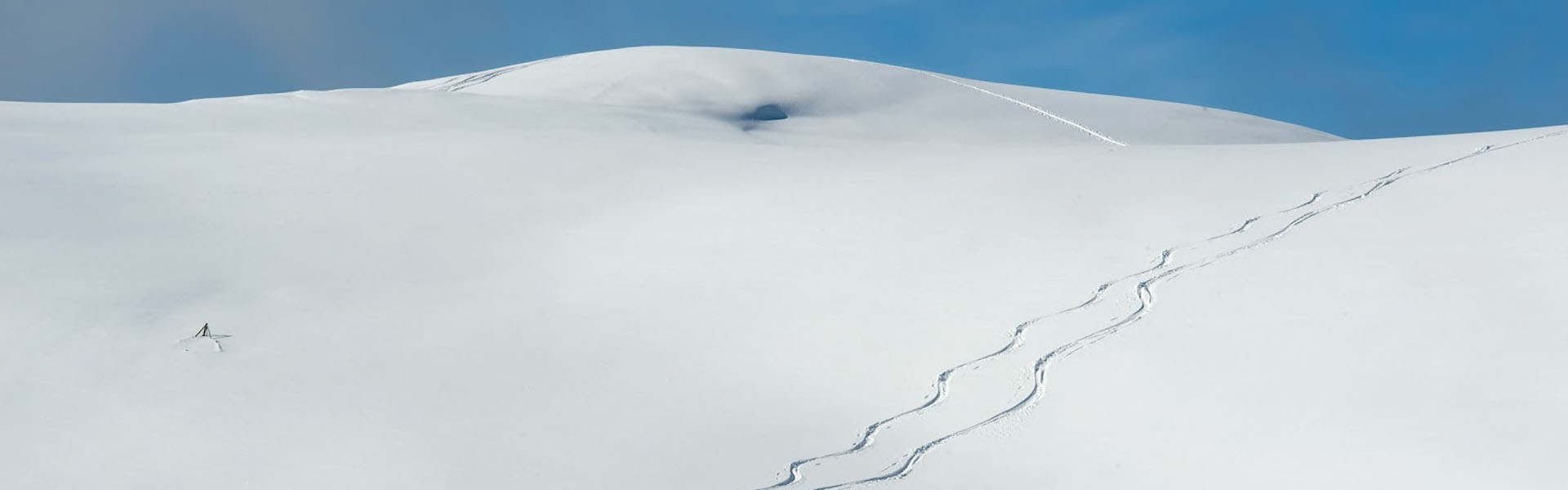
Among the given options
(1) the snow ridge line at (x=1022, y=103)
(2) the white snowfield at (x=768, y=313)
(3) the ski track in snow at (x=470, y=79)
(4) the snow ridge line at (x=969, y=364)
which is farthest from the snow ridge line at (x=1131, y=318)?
(3) the ski track in snow at (x=470, y=79)

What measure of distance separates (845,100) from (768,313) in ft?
53.3

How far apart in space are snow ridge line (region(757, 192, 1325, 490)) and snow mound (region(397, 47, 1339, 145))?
11.0 meters

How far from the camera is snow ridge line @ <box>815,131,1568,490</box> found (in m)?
10.9

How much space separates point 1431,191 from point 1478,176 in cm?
65

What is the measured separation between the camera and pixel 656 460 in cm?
1096

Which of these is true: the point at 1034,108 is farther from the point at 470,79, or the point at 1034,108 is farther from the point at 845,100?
the point at 470,79

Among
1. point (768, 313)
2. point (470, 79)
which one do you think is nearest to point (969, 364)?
point (768, 313)

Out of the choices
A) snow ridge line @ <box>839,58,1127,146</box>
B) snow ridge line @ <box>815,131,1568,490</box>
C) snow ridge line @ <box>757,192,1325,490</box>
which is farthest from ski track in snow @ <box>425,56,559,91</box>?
snow ridge line @ <box>815,131,1568,490</box>

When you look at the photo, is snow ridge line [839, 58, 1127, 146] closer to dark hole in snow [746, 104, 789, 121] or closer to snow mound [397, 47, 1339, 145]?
snow mound [397, 47, 1339, 145]

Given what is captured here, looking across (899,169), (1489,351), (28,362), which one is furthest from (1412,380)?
(28,362)

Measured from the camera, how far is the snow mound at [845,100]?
27.8 metres

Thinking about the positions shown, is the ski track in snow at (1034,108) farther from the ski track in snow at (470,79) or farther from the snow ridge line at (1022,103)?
the ski track in snow at (470,79)

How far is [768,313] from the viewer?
45.0 feet

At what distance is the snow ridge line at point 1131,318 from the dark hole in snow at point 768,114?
13.4m
